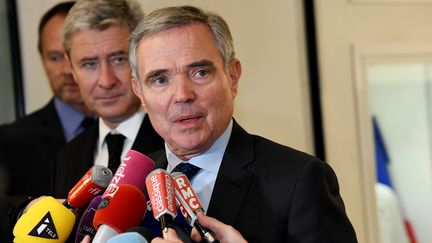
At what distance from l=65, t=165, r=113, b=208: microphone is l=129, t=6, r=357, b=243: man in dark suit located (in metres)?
0.15

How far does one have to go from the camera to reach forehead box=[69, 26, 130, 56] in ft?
5.90

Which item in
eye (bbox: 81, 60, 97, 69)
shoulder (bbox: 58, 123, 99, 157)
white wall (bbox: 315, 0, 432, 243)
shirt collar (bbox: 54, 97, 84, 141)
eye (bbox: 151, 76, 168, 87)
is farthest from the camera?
white wall (bbox: 315, 0, 432, 243)

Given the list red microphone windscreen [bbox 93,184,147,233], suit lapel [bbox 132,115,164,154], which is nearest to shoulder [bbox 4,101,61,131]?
suit lapel [bbox 132,115,164,154]

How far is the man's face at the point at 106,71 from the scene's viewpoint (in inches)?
71.0

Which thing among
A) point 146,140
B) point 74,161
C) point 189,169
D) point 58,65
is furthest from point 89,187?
point 58,65

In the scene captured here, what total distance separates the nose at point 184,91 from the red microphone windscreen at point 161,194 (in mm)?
180

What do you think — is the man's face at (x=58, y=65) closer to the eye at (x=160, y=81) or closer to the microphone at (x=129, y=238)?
the eye at (x=160, y=81)

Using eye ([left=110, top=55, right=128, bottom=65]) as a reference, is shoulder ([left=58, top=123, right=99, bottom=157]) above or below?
below

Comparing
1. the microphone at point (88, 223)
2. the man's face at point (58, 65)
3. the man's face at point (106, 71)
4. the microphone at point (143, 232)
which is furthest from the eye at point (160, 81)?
the man's face at point (58, 65)

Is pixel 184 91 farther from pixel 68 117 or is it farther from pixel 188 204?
pixel 68 117

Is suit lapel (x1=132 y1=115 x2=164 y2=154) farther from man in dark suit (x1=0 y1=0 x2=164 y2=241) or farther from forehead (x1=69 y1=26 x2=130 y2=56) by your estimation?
forehead (x1=69 y1=26 x2=130 y2=56)

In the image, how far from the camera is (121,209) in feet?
3.87

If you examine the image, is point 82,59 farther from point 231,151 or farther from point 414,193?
point 414,193

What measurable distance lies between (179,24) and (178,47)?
5cm
